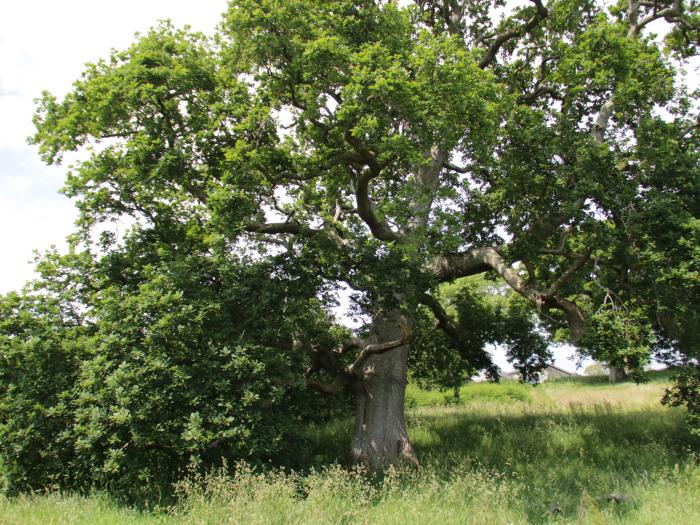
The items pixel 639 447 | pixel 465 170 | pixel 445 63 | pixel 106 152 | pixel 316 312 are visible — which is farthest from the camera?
pixel 465 170

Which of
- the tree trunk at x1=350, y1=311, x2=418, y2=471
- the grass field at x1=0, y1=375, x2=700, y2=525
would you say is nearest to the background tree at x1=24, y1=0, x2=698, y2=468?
the tree trunk at x1=350, y1=311, x2=418, y2=471

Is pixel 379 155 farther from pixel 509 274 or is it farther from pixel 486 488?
pixel 486 488

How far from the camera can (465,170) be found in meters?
14.9

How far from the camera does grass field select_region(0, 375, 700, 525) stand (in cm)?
661

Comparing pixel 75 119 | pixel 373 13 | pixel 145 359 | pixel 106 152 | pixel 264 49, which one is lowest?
pixel 145 359

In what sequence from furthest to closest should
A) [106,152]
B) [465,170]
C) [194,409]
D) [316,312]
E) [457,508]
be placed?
[465,170] < [316,312] < [106,152] < [194,409] < [457,508]

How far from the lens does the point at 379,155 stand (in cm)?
928

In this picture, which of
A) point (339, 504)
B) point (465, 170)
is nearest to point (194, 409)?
point (339, 504)

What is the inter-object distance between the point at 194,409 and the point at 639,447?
984 cm

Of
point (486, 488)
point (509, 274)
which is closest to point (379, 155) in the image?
point (509, 274)

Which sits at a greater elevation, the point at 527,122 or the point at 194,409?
the point at 527,122

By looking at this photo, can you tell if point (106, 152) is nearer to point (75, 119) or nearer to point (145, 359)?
point (75, 119)

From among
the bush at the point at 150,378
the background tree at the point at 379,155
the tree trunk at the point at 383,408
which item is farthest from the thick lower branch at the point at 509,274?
the bush at the point at 150,378

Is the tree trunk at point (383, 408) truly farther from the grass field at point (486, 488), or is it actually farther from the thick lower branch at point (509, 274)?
the thick lower branch at point (509, 274)
